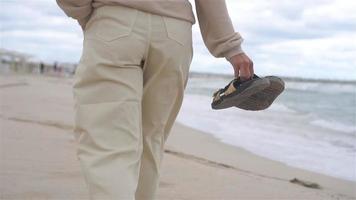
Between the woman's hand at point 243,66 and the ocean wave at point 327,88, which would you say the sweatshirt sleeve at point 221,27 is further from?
the ocean wave at point 327,88

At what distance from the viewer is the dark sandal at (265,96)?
208 cm

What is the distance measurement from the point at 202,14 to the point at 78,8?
1.59 feet

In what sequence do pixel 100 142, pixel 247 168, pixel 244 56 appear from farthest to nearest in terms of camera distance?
pixel 247 168, pixel 244 56, pixel 100 142

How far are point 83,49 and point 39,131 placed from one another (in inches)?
157

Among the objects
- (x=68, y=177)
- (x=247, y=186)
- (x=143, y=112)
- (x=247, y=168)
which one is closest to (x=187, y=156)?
(x=247, y=168)

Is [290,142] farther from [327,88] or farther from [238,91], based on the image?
[327,88]

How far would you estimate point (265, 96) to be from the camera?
2133 millimetres

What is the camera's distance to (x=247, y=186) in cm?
406

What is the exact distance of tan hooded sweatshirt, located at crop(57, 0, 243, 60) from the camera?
1970 millimetres

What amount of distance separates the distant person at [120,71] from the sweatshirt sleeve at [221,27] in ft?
0.04

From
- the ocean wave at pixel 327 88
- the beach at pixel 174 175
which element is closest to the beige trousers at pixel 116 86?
the beach at pixel 174 175

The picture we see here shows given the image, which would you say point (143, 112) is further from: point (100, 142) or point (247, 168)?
point (247, 168)

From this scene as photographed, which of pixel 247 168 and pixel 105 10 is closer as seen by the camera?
pixel 105 10

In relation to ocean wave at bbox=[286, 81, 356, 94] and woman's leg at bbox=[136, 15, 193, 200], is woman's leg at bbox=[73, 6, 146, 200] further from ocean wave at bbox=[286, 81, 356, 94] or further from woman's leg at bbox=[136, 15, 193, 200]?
ocean wave at bbox=[286, 81, 356, 94]
